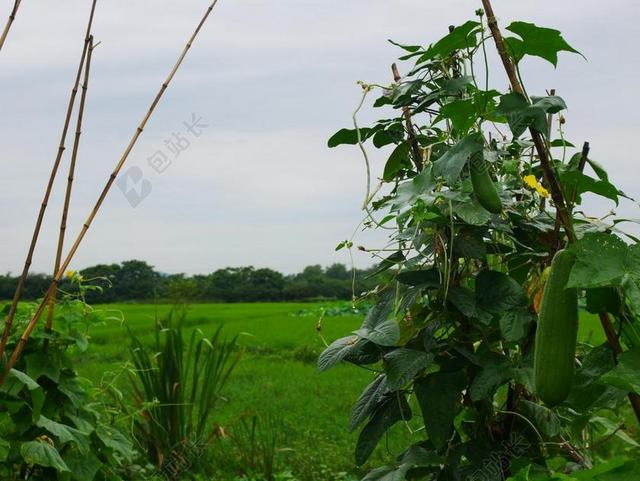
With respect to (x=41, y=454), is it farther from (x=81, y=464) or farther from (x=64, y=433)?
(x=81, y=464)

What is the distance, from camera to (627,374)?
41.2 inches

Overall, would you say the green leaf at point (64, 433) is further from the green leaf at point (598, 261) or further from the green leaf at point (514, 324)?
Answer: the green leaf at point (598, 261)

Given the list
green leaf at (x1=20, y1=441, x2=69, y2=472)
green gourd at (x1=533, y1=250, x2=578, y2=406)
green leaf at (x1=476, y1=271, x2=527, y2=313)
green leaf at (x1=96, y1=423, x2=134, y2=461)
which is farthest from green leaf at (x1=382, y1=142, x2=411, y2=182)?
green leaf at (x1=96, y1=423, x2=134, y2=461)

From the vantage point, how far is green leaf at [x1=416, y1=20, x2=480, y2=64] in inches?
51.3

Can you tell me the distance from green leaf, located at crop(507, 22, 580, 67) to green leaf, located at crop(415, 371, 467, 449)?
63 centimetres

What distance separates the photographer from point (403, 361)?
57.7 inches

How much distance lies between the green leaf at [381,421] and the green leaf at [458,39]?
67 cm

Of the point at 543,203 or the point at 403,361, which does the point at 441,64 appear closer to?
the point at 543,203

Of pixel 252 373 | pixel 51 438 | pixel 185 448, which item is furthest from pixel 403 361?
pixel 252 373

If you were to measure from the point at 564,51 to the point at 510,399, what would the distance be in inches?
30.7

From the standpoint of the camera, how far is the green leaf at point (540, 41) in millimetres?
1218

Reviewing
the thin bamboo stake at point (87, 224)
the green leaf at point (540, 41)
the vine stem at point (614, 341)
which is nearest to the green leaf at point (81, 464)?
the thin bamboo stake at point (87, 224)

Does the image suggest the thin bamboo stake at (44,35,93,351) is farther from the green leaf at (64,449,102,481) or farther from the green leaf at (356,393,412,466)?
the green leaf at (64,449,102,481)

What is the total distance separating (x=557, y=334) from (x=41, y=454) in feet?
4.76
